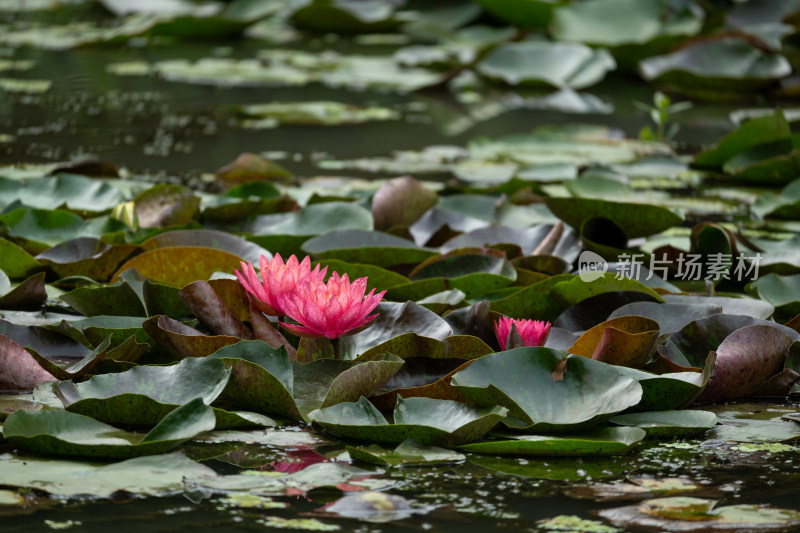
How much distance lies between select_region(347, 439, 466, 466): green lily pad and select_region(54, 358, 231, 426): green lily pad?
0.22 m

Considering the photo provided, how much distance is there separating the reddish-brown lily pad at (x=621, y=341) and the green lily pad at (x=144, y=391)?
57cm

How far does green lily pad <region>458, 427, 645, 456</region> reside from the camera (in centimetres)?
133

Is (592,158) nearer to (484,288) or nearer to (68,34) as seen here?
(484,288)

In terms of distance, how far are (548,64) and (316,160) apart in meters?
1.91

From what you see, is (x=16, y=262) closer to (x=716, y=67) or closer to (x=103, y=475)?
(x=103, y=475)

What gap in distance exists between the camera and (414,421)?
1368 millimetres

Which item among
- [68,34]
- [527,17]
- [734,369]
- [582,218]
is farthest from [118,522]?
[68,34]

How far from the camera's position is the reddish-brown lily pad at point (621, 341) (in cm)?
154

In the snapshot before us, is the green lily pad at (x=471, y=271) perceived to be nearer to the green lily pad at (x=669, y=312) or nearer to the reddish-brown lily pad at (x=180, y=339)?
the green lily pad at (x=669, y=312)

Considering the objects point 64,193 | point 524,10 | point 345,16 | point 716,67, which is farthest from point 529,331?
point 345,16

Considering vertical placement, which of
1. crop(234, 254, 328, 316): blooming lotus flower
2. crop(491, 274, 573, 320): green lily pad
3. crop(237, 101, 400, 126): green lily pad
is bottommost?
crop(491, 274, 573, 320): green lily pad

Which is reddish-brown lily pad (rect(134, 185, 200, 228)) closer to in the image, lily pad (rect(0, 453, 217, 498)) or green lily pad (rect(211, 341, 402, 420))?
green lily pad (rect(211, 341, 402, 420))

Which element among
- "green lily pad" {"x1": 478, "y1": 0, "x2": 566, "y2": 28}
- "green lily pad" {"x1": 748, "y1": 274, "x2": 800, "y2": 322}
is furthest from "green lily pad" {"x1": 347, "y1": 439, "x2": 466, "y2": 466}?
"green lily pad" {"x1": 478, "y1": 0, "x2": 566, "y2": 28}

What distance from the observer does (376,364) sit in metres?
1.41
